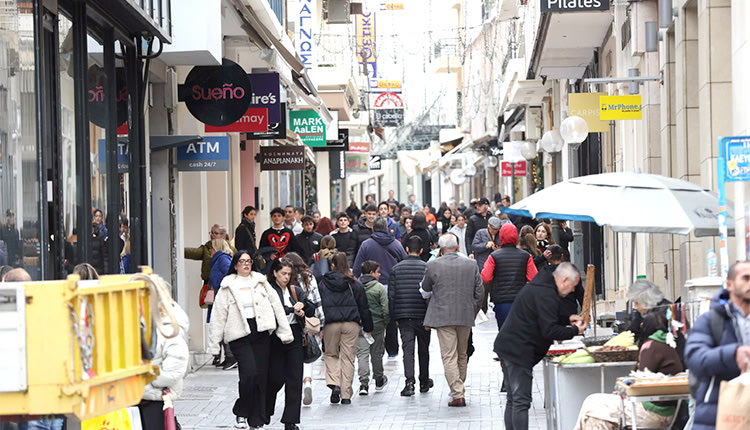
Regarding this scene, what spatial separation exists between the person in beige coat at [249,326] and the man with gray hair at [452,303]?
2.03 meters

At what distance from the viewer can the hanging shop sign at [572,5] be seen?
1792cm

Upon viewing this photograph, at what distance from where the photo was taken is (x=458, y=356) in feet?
44.2

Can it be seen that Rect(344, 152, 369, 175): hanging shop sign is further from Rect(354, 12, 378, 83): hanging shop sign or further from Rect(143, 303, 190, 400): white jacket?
Rect(143, 303, 190, 400): white jacket

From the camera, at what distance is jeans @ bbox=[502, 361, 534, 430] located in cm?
994

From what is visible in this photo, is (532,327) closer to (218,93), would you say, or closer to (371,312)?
(371,312)

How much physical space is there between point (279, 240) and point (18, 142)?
32.6 ft

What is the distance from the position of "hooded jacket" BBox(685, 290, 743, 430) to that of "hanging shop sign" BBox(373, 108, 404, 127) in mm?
55194

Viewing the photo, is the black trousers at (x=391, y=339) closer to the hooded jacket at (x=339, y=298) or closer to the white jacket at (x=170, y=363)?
the hooded jacket at (x=339, y=298)

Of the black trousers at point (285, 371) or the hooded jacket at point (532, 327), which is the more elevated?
the hooded jacket at point (532, 327)

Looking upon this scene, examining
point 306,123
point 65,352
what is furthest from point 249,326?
point 306,123

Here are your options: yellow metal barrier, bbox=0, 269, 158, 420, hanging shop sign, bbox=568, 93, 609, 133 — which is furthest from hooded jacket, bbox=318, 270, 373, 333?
yellow metal barrier, bbox=0, 269, 158, 420

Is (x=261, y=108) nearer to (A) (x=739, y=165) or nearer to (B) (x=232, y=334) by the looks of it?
(B) (x=232, y=334)

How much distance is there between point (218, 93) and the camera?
51.6 ft

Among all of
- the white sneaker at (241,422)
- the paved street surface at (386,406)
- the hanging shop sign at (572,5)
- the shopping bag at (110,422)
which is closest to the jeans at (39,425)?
the shopping bag at (110,422)
